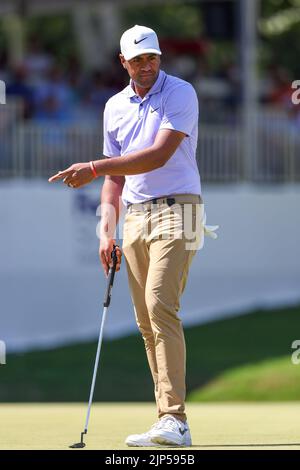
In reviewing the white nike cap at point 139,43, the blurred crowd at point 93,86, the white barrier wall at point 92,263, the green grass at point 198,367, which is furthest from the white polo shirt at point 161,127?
the blurred crowd at point 93,86

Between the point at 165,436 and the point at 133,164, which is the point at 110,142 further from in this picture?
the point at 165,436

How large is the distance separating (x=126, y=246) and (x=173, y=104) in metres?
0.88

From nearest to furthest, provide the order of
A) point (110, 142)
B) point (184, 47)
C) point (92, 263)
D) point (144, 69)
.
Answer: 1. point (144, 69)
2. point (110, 142)
3. point (92, 263)
4. point (184, 47)

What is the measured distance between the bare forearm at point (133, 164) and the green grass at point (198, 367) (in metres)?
7.75

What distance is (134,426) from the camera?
28.8ft

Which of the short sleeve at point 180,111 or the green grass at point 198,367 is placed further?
the green grass at point 198,367

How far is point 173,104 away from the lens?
7.62 meters

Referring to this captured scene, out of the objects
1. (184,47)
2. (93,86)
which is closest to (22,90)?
(93,86)

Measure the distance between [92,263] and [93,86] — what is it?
3831 mm

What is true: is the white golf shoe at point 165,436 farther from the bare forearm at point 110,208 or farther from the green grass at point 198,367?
the green grass at point 198,367

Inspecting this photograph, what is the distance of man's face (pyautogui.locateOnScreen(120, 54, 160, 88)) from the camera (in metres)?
7.65

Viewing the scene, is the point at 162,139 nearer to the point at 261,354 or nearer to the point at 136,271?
the point at 136,271

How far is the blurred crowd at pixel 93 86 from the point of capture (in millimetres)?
19516

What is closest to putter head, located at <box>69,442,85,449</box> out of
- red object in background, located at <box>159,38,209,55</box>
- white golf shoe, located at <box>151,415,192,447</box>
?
white golf shoe, located at <box>151,415,192,447</box>
